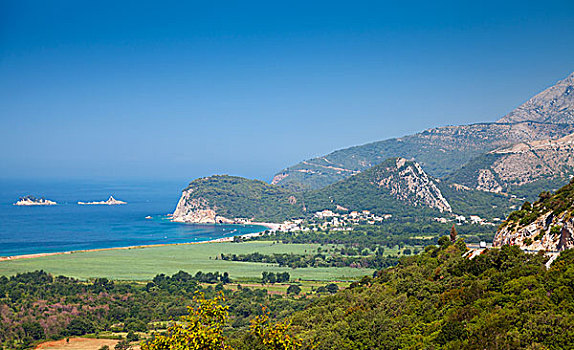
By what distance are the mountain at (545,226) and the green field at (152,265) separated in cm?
4063

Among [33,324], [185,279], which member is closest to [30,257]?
[185,279]

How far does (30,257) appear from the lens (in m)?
79.9

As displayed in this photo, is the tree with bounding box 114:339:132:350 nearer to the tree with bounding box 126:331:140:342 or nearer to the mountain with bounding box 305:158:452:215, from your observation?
the tree with bounding box 126:331:140:342

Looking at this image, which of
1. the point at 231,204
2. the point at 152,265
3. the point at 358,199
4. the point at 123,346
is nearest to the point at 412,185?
the point at 358,199

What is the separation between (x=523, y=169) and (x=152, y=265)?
127 meters

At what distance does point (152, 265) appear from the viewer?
249 feet

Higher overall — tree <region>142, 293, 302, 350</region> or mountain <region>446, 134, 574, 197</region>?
mountain <region>446, 134, 574, 197</region>

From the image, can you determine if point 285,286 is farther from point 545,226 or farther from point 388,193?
point 388,193

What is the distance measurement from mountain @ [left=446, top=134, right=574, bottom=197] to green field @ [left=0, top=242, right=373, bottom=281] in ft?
300

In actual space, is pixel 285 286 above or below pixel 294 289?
below

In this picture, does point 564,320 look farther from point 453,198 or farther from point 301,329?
point 453,198

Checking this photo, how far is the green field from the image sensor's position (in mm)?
68875

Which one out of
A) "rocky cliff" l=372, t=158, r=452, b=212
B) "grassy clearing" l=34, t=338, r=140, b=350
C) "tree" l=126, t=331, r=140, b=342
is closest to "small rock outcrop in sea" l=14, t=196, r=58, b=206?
"rocky cliff" l=372, t=158, r=452, b=212

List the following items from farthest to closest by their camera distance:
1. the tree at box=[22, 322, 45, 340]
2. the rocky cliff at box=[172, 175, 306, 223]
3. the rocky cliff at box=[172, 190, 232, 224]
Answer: the rocky cliff at box=[172, 175, 306, 223]
the rocky cliff at box=[172, 190, 232, 224]
the tree at box=[22, 322, 45, 340]
